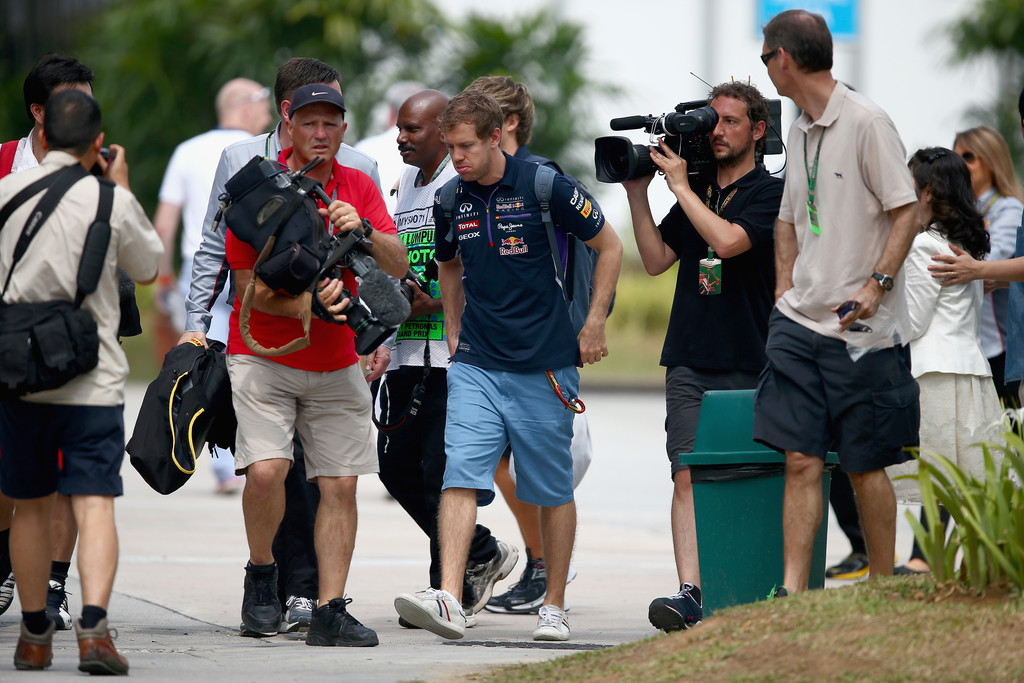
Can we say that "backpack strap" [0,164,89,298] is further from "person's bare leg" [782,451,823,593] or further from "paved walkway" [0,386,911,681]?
"person's bare leg" [782,451,823,593]

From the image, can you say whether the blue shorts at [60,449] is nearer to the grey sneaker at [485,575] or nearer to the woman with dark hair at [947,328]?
the grey sneaker at [485,575]

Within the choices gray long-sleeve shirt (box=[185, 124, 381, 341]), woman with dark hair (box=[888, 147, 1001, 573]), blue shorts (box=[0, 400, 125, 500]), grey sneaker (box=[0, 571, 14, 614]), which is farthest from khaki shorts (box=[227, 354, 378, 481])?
woman with dark hair (box=[888, 147, 1001, 573])

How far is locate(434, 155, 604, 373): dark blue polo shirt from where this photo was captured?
5738 mm

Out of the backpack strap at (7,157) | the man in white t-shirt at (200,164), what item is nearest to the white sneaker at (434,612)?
the backpack strap at (7,157)

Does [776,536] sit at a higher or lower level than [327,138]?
lower

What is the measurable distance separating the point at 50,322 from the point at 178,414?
3.50 ft

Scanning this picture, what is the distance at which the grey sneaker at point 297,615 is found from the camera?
584cm

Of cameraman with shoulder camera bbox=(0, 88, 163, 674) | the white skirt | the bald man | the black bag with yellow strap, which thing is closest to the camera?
cameraman with shoulder camera bbox=(0, 88, 163, 674)

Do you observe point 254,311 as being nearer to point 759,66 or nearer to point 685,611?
point 685,611

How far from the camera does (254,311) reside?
5.50 metres

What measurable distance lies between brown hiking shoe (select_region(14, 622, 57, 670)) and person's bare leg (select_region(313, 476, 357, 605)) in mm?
1112

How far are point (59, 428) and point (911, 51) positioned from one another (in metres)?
23.8

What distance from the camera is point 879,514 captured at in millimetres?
5098

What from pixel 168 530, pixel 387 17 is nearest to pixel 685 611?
pixel 168 530
